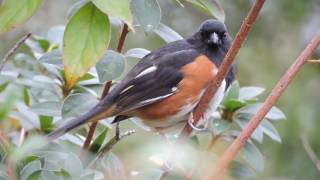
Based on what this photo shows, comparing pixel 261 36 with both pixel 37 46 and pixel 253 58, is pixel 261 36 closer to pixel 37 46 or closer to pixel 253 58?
pixel 253 58

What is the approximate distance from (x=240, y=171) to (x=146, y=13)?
2.26 feet

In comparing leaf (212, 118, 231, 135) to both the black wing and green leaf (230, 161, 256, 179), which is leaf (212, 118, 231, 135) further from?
the black wing

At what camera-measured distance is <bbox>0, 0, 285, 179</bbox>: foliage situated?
5.16 ft

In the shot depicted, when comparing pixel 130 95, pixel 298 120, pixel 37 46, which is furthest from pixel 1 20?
pixel 298 120

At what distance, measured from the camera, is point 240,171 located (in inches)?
89.0

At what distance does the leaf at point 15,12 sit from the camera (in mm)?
1548

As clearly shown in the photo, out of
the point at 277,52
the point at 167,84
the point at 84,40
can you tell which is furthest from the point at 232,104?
the point at 277,52

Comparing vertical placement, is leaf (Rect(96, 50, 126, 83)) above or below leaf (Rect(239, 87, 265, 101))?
above

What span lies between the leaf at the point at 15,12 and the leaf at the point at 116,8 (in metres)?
0.14

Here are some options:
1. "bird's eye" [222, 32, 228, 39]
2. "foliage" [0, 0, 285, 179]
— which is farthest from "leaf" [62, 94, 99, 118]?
"bird's eye" [222, 32, 228, 39]

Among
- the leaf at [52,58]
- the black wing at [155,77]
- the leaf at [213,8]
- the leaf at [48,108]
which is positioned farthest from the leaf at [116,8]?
the black wing at [155,77]

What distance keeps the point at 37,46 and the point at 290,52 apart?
2073 millimetres

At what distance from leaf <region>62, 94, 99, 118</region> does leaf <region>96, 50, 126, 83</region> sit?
0.21m

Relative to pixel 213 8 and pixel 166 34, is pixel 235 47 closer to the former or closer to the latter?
pixel 213 8
